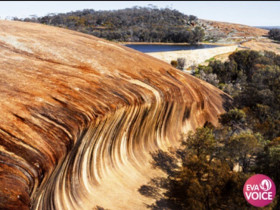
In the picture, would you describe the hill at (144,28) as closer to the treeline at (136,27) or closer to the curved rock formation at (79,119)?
the treeline at (136,27)

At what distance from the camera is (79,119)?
7.61 metres

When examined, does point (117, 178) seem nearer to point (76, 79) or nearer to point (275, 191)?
point (76, 79)

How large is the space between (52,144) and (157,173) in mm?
6223

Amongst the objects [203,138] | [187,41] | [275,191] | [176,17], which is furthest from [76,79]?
[176,17]

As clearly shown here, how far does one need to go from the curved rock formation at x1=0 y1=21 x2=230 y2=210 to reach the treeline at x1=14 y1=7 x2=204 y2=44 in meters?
82.2

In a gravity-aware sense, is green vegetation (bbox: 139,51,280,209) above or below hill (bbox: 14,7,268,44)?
below

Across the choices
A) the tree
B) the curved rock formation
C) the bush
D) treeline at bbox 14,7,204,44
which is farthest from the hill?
the tree

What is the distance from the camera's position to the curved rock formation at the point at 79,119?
239 inches

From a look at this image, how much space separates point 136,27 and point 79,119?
110278 millimetres

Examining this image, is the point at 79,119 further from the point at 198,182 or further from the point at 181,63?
the point at 181,63

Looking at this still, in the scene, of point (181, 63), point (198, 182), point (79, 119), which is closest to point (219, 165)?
point (198, 182)

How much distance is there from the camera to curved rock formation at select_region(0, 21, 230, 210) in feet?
19.9

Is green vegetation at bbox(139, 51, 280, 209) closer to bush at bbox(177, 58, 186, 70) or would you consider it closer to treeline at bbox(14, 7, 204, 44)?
bush at bbox(177, 58, 186, 70)

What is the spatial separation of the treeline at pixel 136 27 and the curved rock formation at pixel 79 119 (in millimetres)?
82247
